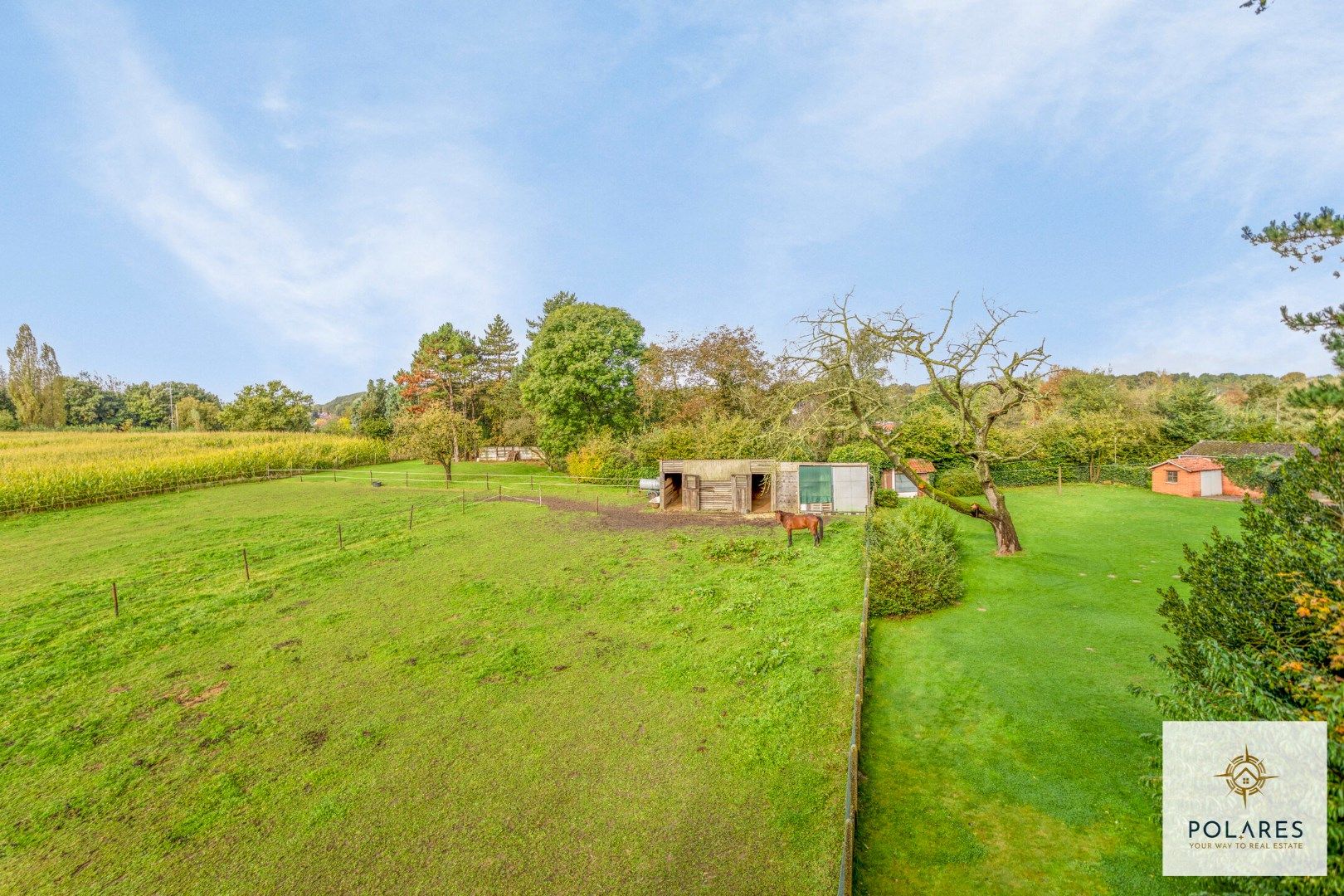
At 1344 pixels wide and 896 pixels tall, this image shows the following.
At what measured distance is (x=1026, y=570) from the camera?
44.1 ft

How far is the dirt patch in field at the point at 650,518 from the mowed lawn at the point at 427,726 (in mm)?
5508

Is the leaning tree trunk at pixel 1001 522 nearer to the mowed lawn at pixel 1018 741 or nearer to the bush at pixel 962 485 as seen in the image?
the mowed lawn at pixel 1018 741

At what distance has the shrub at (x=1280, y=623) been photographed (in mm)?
3148

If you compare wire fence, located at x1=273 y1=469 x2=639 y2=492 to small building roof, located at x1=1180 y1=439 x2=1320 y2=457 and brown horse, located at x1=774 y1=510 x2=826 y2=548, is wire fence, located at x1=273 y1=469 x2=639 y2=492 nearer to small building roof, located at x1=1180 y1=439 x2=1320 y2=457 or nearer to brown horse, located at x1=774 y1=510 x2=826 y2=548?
brown horse, located at x1=774 y1=510 x2=826 y2=548

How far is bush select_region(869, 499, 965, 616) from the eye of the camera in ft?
36.5

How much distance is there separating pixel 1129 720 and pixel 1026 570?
696 cm

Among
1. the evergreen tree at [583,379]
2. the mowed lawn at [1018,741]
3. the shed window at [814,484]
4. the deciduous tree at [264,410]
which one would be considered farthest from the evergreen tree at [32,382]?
the mowed lawn at [1018,741]

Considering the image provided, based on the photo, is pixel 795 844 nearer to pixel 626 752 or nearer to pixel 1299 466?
pixel 626 752

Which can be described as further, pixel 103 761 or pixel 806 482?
pixel 806 482

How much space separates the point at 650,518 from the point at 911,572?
12344 millimetres

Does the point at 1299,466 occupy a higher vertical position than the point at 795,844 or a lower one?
higher

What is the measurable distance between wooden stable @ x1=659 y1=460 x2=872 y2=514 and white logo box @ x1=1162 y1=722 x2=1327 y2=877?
1759cm

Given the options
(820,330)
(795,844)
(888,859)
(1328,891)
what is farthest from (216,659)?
(820,330)

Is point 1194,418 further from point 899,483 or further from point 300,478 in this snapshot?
point 300,478
